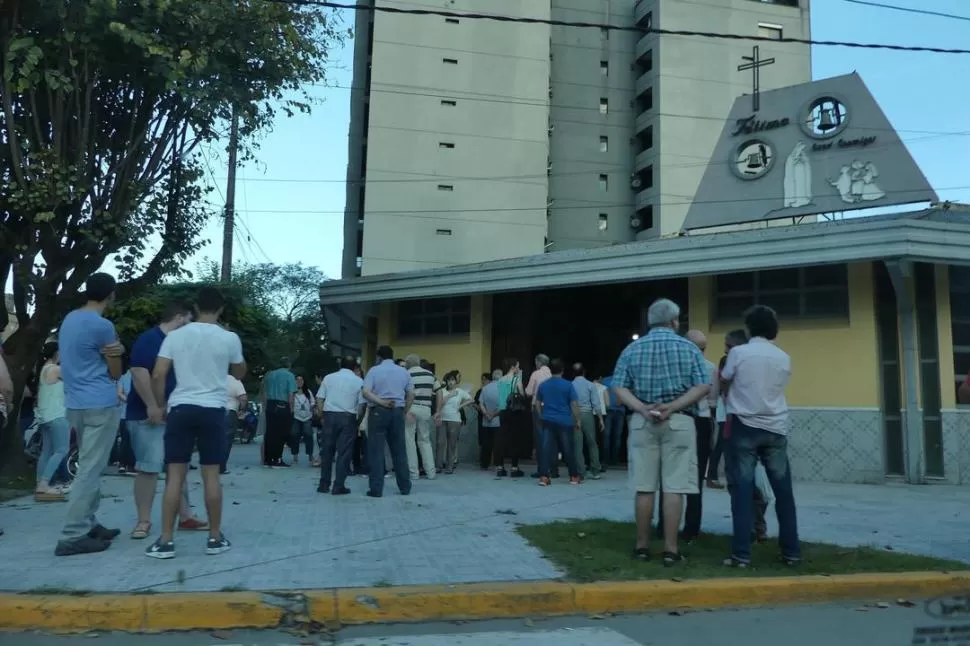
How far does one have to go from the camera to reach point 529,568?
589 cm

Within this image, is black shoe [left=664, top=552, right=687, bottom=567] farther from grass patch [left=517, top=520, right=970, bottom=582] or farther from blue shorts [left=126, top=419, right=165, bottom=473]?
blue shorts [left=126, top=419, right=165, bottom=473]

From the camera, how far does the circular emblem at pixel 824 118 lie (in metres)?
17.3

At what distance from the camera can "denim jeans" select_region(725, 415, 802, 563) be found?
6055 mm

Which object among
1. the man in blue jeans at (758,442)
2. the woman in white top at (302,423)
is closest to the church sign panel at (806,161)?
the woman in white top at (302,423)

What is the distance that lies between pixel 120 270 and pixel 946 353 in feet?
42.0

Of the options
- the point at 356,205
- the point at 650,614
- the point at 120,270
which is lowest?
the point at 650,614

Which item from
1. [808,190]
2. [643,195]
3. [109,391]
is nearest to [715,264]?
[808,190]

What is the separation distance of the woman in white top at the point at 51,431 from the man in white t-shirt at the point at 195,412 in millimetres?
3666

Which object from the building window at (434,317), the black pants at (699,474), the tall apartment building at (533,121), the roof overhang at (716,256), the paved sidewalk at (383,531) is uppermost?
the tall apartment building at (533,121)

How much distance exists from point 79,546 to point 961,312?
11951mm

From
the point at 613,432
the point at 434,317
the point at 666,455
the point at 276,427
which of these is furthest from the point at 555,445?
the point at 666,455

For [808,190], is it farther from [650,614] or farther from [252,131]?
[650,614]

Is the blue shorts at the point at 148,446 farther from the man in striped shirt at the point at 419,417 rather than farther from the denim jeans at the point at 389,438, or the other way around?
the man in striped shirt at the point at 419,417

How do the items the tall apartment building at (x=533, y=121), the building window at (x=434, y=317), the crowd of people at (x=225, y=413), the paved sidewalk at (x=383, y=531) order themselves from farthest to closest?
the tall apartment building at (x=533, y=121) → the building window at (x=434, y=317) → the crowd of people at (x=225, y=413) → the paved sidewalk at (x=383, y=531)
